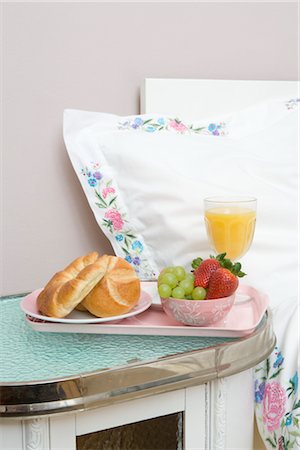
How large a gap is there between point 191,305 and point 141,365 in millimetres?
128

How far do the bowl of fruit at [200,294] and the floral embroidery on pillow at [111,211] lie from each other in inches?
18.6

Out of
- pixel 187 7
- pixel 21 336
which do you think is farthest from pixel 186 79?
pixel 21 336

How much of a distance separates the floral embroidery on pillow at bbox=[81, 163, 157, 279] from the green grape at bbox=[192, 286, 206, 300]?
1.61ft

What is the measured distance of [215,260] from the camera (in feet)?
3.21

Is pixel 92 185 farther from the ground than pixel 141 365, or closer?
farther from the ground

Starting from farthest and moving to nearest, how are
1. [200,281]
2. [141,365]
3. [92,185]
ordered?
[92,185] < [200,281] < [141,365]

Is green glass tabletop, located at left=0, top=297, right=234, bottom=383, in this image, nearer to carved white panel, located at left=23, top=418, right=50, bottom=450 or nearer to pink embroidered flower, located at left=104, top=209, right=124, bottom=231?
carved white panel, located at left=23, top=418, right=50, bottom=450

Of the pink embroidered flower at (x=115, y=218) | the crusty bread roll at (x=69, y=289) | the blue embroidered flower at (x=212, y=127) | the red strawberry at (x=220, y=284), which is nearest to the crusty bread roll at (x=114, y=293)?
the crusty bread roll at (x=69, y=289)

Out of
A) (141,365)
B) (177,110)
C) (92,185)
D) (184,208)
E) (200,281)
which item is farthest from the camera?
(177,110)

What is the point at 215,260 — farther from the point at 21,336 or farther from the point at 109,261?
the point at 21,336

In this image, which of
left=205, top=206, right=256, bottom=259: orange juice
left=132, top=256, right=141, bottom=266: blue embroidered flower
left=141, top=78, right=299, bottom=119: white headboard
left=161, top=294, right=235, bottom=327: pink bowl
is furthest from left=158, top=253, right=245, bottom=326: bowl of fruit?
left=141, top=78, right=299, bottom=119: white headboard

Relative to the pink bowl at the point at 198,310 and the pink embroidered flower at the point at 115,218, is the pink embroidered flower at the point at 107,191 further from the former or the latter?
the pink bowl at the point at 198,310

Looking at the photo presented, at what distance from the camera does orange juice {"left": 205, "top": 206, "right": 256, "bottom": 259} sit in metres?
1.16

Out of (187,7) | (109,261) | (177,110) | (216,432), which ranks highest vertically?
(187,7)
